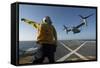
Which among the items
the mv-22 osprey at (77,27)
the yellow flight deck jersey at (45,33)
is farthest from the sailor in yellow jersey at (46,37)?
the mv-22 osprey at (77,27)

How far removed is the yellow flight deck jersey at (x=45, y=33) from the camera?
229 centimetres

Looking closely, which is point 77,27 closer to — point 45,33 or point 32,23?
point 45,33

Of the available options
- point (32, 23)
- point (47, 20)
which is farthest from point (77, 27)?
point (32, 23)

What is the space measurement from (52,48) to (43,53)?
11cm

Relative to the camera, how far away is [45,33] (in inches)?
91.4

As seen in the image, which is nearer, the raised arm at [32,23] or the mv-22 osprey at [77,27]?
the raised arm at [32,23]

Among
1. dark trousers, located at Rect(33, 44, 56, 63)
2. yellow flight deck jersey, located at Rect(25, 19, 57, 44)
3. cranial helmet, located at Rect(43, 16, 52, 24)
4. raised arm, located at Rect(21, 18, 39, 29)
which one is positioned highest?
cranial helmet, located at Rect(43, 16, 52, 24)

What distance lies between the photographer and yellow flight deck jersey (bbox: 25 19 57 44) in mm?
2290

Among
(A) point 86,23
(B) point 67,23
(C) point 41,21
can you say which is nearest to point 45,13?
(C) point 41,21

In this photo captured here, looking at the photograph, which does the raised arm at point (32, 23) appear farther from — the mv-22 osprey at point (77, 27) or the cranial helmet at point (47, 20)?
the mv-22 osprey at point (77, 27)

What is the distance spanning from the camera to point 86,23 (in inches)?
98.7

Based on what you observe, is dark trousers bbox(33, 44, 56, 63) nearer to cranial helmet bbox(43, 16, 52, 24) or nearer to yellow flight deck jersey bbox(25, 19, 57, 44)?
yellow flight deck jersey bbox(25, 19, 57, 44)

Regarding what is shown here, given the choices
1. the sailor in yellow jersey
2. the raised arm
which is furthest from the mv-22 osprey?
the raised arm
